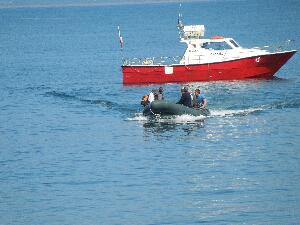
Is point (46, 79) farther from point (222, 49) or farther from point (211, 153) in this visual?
point (211, 153)

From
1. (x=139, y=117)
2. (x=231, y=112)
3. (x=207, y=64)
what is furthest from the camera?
(x=207, y=64)

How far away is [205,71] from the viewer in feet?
206

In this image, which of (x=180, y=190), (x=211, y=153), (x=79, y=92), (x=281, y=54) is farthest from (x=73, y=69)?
(x=180, y=190)

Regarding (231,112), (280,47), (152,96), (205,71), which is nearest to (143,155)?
(152,96)

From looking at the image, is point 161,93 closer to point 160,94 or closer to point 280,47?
point 160,94

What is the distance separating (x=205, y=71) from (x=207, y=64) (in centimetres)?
43

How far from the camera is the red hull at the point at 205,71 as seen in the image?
206ft

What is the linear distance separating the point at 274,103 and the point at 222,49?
814 centimetres

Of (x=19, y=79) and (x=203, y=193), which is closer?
(x=203, y=193)

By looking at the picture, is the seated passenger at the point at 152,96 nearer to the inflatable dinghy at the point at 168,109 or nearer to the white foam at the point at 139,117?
the inflatable dinghy at the point at 168,109

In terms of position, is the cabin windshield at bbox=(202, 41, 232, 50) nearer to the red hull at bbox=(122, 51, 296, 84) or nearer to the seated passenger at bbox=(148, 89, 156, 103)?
the red hull at bbox=(122, 51, 296, 84)

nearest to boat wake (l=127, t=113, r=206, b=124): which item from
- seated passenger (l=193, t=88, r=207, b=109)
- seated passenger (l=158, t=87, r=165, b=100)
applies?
seated passenger (l=193, t=88, r=207, b=109)

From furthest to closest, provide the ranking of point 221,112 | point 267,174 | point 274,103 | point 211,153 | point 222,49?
1. point 222,49
2. point 274,103
3. point 221,112
4. point 211,153
5. point 267,174

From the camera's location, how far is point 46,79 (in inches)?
3012
